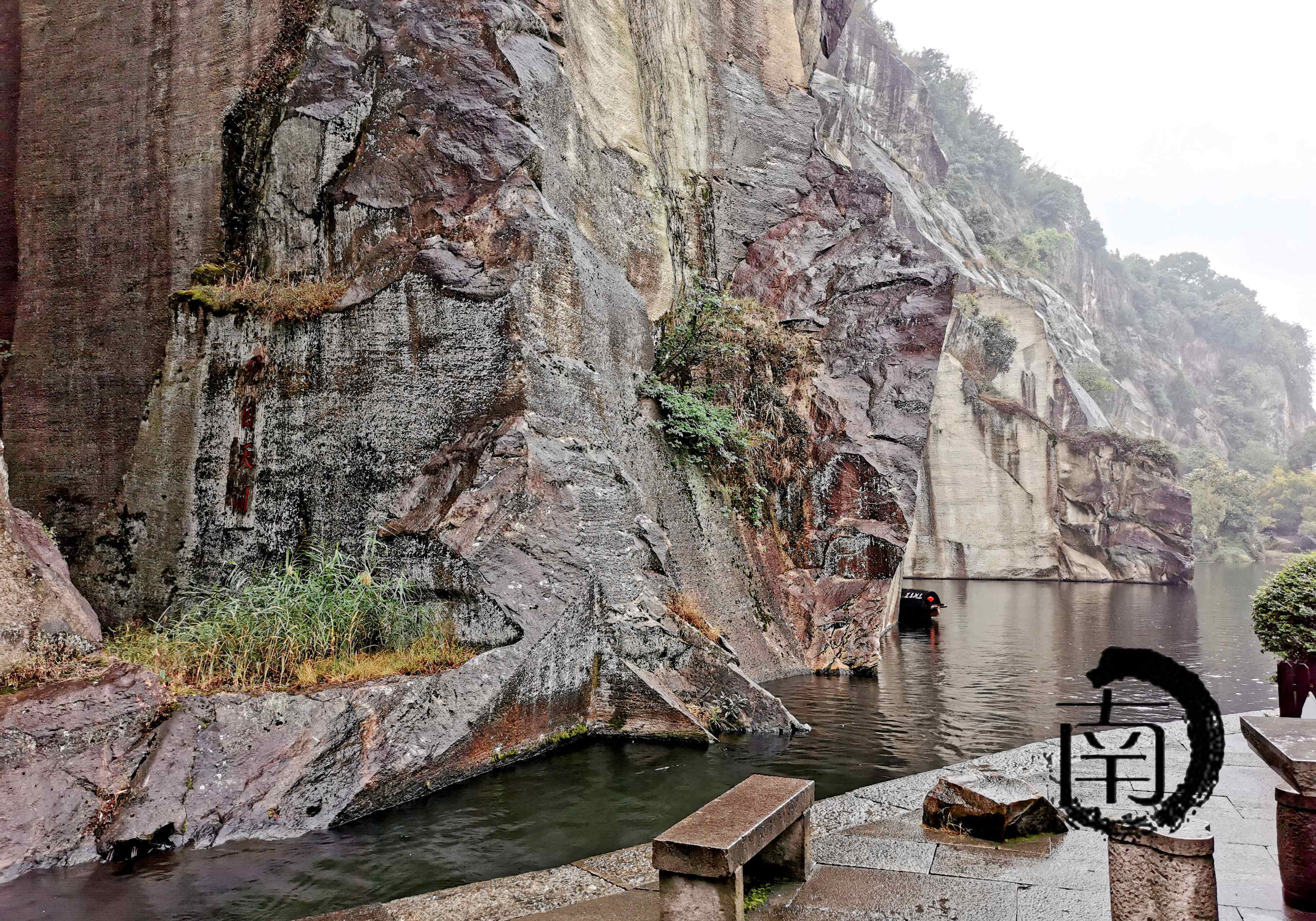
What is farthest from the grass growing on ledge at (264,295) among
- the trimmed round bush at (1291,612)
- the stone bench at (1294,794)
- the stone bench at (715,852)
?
the trimmed round bush at (1291,612)

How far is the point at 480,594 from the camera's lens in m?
7.57

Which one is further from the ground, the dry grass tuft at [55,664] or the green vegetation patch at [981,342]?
the green vegetation patch at [981,342]

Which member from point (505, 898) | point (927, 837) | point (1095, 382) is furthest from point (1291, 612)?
point (1095, 382)

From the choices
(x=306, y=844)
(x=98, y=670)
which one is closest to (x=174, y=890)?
(x=306, y=844)

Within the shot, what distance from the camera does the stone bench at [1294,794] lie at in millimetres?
3311

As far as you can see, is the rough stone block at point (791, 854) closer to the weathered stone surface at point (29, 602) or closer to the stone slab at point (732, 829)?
the stone slab at point (732, 829)

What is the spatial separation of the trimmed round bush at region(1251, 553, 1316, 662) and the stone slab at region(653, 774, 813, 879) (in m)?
5.30

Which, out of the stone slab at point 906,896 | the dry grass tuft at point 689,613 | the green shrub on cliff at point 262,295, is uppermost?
the green shrub on cliff at point 262,295

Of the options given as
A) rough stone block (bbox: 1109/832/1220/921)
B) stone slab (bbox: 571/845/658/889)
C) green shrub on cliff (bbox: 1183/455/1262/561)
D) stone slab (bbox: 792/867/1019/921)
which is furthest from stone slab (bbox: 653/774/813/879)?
green shrub on cliff (bbox: 1183/455/1262/561)

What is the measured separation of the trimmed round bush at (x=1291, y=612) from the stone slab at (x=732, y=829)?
5298 mm

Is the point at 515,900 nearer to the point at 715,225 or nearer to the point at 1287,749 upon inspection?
the point at 1287,749

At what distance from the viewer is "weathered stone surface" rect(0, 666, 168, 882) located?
5.04 metres

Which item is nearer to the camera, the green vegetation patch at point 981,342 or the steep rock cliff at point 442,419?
the steep rock cliff at point 442,419

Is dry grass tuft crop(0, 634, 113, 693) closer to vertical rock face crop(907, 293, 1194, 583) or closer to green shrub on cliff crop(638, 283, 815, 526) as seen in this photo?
green shrub on cliff crop(638, 283, 815, 526)
